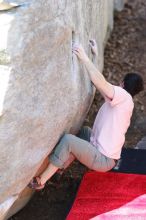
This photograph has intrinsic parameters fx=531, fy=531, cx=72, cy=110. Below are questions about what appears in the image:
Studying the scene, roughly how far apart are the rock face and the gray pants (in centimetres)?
10

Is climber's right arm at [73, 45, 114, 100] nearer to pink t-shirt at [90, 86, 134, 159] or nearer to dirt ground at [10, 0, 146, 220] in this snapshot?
pink t-shirt at [90, 86, 134, 159]

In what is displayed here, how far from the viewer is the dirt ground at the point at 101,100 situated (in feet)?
16.2

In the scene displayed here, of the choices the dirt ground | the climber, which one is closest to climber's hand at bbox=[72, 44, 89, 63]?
the climber

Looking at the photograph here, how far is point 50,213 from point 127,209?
0.78 metres

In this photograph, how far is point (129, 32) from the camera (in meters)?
7.30

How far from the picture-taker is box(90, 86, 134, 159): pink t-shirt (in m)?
4.59

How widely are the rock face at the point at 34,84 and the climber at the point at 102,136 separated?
0.43 ft

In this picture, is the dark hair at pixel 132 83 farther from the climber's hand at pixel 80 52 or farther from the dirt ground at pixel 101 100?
the dirt ground at pixel 101 100

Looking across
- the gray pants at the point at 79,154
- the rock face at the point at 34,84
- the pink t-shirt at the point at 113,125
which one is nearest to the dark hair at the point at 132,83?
the pink t-shirt at the point at 113,125

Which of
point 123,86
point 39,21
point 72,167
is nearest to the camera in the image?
point 39,21

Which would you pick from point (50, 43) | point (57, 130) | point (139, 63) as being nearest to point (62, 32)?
point (50, 43)

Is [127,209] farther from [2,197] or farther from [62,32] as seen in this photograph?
[62,32]

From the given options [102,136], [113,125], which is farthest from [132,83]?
[102,136]

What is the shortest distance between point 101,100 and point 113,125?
59.7 inches
